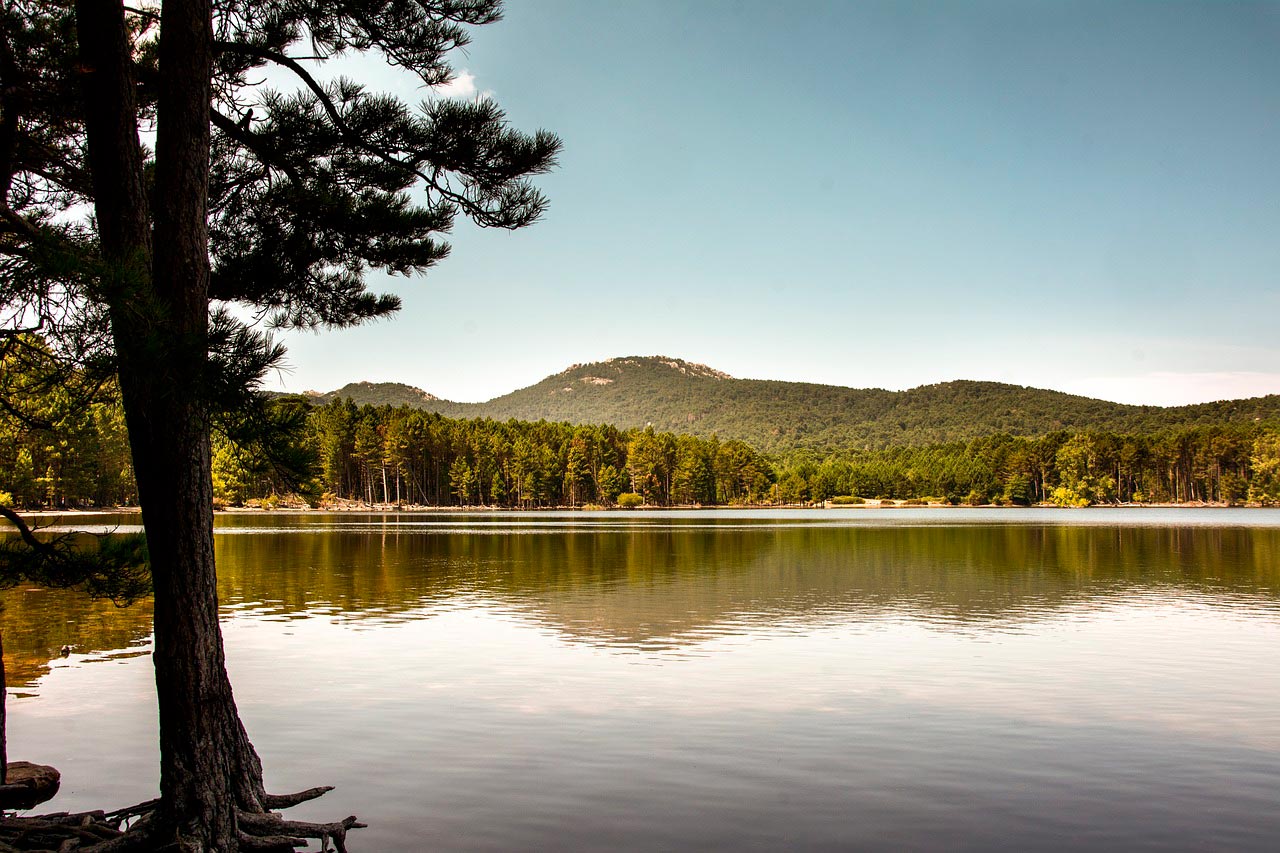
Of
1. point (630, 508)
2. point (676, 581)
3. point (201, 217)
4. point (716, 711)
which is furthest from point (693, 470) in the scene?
point (201, 217)

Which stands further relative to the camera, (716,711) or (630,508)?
(630,508)

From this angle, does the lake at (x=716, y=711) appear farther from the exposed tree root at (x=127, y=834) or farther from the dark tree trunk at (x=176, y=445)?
the dark tree trunk at (x=176, y=445)

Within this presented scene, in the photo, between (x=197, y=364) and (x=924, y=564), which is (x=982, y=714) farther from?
(x=924, y=564)

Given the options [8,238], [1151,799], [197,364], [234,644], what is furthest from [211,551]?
[234,644]

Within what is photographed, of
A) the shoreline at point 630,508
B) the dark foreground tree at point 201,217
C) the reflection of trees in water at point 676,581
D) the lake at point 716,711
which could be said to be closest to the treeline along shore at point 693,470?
the shoreline at point 630,508

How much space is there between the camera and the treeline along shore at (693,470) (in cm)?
10838

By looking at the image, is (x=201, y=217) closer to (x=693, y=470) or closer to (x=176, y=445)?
(x=176, y=445)

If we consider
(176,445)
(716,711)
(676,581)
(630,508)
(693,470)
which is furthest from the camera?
(693,470)

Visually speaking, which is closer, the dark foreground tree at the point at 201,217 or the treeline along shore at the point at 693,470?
the dark foreground tree at the point at 201,217

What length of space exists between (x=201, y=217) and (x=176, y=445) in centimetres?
160

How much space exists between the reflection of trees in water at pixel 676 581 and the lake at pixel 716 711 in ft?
0.67

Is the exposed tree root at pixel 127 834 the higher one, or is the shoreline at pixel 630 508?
the exposed tree root at pixel 127 834

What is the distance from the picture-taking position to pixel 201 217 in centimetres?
610

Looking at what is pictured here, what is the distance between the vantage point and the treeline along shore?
108 metres
